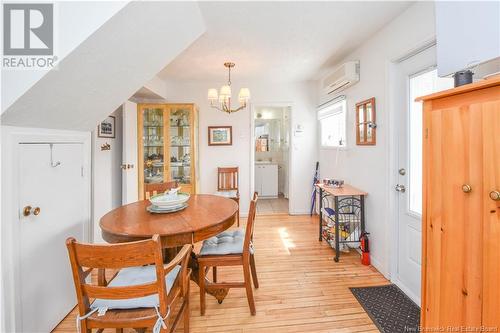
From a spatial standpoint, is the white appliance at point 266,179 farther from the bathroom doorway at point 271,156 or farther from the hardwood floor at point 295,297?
the hardwood floor at point 295,297

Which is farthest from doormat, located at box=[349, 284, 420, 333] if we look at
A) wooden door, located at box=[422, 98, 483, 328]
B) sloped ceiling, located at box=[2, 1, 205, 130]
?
sloped ceiling, located at box=[2, 1, 205, 130]

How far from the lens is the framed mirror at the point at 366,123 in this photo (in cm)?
254

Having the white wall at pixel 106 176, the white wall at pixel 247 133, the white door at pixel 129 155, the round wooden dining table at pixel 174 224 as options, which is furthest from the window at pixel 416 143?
the white door at pixel 129 155

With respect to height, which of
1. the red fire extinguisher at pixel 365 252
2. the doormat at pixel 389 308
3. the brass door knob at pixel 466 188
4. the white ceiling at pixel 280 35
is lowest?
the doormat at pixel 389 308

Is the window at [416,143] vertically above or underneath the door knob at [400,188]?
above

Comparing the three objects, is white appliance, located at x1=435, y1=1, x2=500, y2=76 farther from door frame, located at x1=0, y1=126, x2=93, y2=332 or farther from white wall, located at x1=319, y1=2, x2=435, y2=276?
door frame, located at x1=0, y1=126, x2=93, y2=332

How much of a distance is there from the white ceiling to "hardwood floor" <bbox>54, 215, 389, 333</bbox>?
2392 mm

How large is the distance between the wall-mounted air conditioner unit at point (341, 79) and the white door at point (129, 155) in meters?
2.76

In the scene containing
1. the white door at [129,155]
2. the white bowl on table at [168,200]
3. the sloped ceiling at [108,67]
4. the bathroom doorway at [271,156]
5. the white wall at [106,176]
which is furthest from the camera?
the bathroom doorway at [271,156]

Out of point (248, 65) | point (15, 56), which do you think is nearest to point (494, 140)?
point (15, 56)

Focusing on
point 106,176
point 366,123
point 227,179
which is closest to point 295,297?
point 366,123

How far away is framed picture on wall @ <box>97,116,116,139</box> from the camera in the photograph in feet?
10.1

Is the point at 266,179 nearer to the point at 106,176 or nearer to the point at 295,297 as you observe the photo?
the point at 106,176

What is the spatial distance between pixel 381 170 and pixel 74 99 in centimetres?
262
